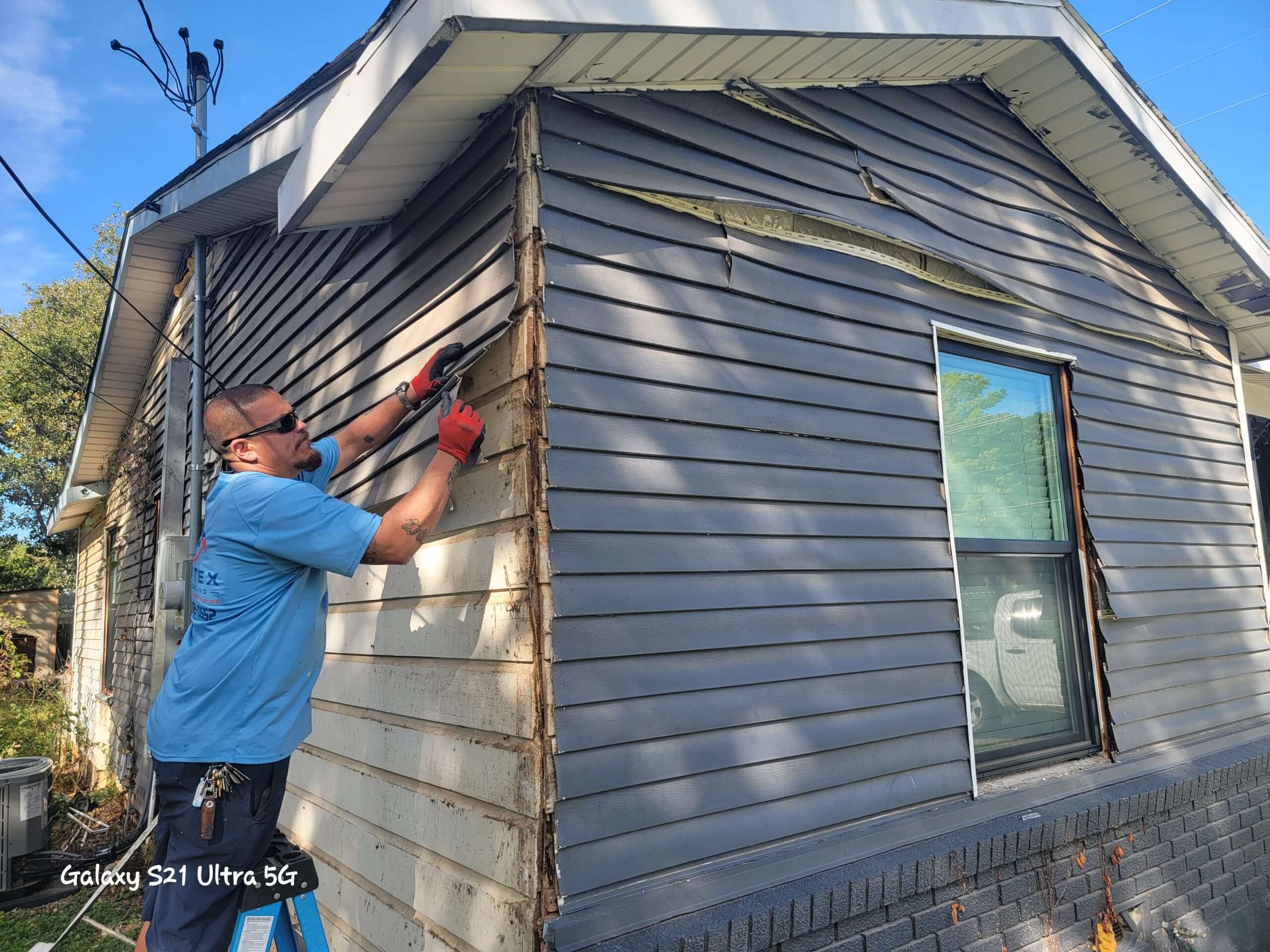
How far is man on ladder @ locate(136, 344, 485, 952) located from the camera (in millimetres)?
2281

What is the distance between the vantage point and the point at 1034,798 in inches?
141

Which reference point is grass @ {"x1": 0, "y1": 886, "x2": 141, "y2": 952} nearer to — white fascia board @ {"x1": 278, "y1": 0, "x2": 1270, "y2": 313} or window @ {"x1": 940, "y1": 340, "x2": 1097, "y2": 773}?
white fascia board @ {"x1": 278, "y1": 0, "x2": 1270, "y2": 313}

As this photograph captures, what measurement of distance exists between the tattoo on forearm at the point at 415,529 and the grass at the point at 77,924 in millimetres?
3644

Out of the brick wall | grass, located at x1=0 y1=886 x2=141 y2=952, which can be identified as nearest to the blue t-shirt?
the brick wall

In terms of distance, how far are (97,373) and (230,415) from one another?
712 centimetres

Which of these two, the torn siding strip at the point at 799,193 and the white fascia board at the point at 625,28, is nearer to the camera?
the white fascia board at the point at 625,28

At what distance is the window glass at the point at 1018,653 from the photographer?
370cm

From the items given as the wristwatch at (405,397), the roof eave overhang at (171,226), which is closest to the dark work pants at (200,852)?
the wristwatch at (405,397)

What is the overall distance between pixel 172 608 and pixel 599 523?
3168 millimetres

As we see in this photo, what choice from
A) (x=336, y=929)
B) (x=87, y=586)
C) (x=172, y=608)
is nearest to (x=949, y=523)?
(x=336, y=929)

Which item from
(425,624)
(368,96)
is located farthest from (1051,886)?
(368,96)

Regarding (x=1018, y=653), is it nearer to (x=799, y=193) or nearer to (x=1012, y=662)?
(x=1012, y=662)

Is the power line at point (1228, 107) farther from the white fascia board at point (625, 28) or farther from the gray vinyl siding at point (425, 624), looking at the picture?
the gray vinyl siding at point (425, 624)

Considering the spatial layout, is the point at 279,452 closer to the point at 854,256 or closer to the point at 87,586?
the point at 854,256
